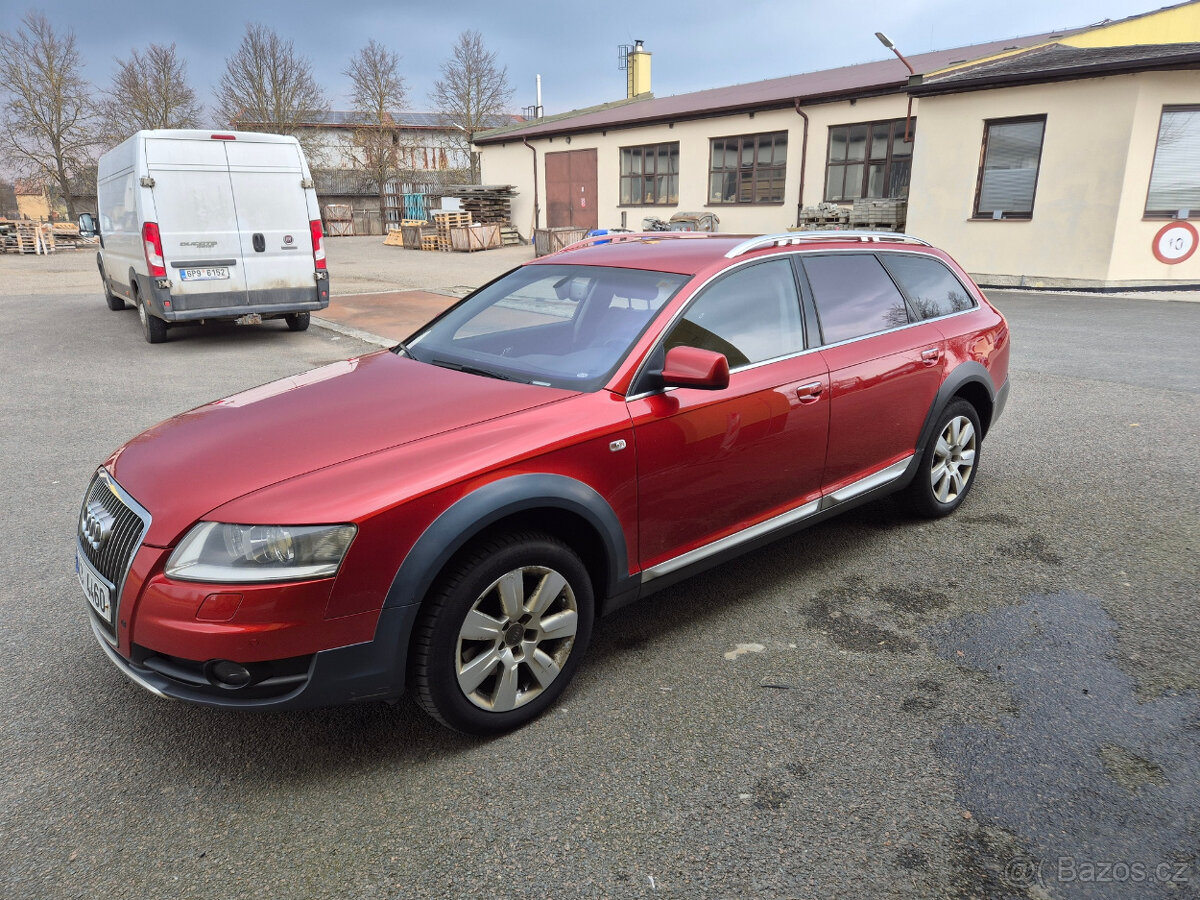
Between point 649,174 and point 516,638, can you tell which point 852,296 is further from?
point 649,174

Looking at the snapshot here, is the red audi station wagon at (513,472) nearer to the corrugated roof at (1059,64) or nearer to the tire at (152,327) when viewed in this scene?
the tire at (152,327)

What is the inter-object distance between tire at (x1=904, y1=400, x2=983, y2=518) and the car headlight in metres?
3.26

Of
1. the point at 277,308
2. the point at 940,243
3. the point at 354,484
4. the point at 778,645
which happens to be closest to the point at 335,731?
the point at 354,484

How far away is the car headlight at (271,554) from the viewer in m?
2.30

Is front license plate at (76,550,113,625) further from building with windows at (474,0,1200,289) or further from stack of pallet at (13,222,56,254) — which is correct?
stack of pallet at (13,222,56,254)

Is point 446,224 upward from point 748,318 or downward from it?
upward

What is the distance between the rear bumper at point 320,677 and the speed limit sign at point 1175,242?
17102mm

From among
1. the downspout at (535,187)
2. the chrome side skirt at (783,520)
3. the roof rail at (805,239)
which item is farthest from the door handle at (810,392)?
the downspout at (535,187)

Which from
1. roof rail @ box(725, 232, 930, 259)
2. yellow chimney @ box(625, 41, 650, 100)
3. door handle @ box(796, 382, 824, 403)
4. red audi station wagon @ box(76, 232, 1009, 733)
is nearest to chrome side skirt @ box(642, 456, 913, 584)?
red audi station wagon @ box(76, 232, 1009, 733)

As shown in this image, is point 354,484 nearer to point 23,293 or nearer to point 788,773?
point 788,773

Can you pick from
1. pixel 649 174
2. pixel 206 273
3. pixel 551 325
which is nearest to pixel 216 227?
pixel 206 273

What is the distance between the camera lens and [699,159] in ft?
80.9

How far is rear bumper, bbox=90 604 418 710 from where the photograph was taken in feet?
7.75

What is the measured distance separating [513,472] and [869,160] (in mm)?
20607
